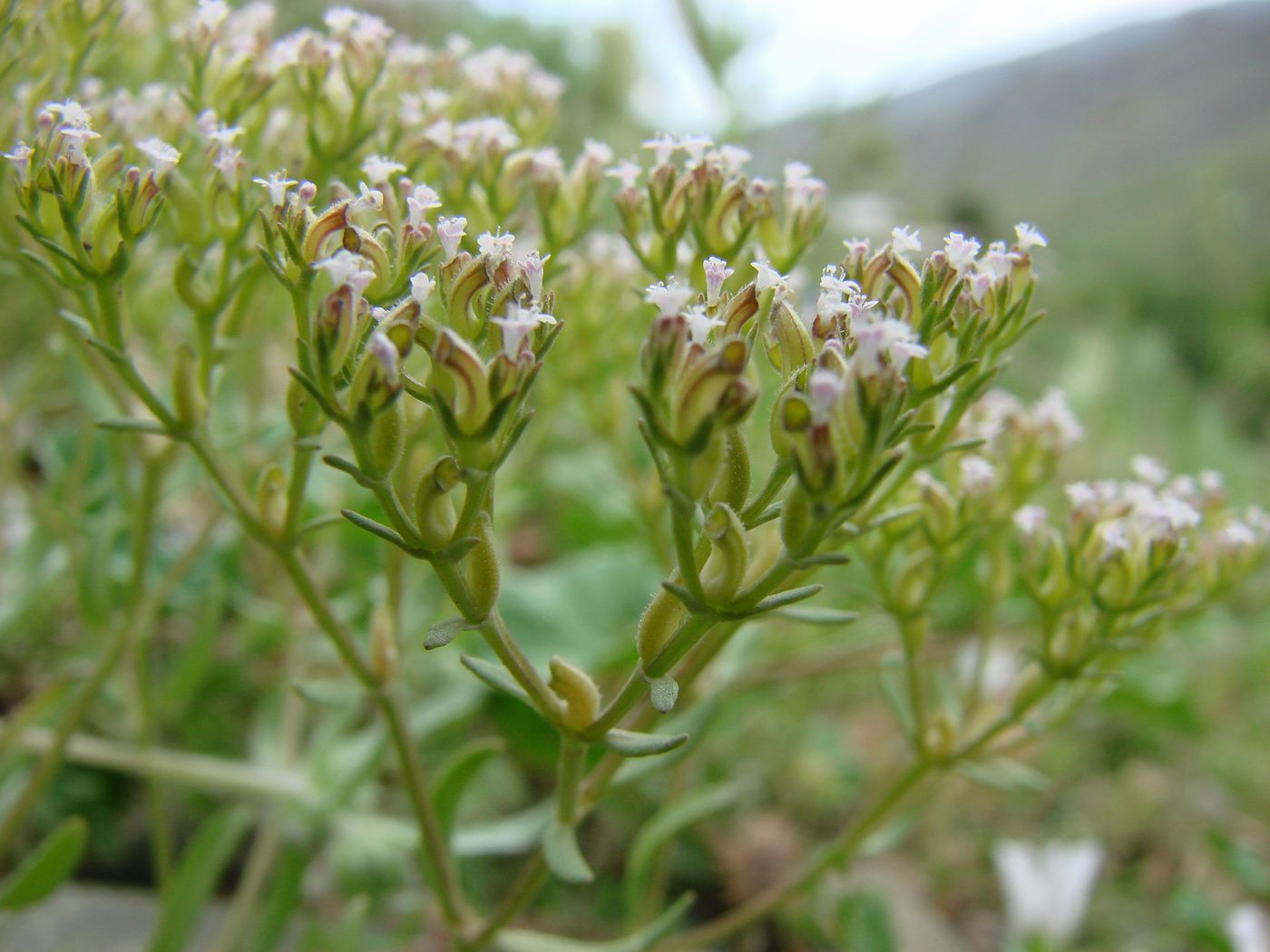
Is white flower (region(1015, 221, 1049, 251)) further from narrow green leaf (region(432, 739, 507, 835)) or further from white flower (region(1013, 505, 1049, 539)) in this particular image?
narrow green leaf (region(432, 739, 507, 835))

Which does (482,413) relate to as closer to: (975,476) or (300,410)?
(300,410)

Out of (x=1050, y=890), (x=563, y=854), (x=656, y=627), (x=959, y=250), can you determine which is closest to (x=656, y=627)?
(x=656, y=627)

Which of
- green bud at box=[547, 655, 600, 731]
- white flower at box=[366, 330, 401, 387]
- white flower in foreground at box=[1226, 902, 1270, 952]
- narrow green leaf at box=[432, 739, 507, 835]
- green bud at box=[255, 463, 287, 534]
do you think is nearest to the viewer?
white flower at box=[366, 330, 401, 387]

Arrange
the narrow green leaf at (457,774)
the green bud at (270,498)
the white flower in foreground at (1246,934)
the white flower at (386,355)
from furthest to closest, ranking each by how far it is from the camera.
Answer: the white flower in foreground at (1246,934) < the narrow green leaf at (457,774) < the green bud at (270,498) < the white flower at (386,355)

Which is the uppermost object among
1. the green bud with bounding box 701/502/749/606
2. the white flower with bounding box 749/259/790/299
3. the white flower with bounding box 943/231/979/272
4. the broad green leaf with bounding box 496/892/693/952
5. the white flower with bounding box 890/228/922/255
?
the white flower with bounding box 749/259/790/299

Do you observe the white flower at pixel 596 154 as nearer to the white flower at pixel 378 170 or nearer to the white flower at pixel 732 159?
the white flower at pixel 732 159

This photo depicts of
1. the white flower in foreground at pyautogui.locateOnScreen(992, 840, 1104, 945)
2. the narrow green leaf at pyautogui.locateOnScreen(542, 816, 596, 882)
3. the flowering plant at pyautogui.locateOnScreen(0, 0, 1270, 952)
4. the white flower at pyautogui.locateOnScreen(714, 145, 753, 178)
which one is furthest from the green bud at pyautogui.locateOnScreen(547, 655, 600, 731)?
the white flower in foreground at pyautogui.locateOnScreen(992, 840, 1104, 945)

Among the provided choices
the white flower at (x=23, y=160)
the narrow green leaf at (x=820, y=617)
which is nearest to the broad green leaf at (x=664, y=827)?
the narrow green leaf at (x=820, y=617)
